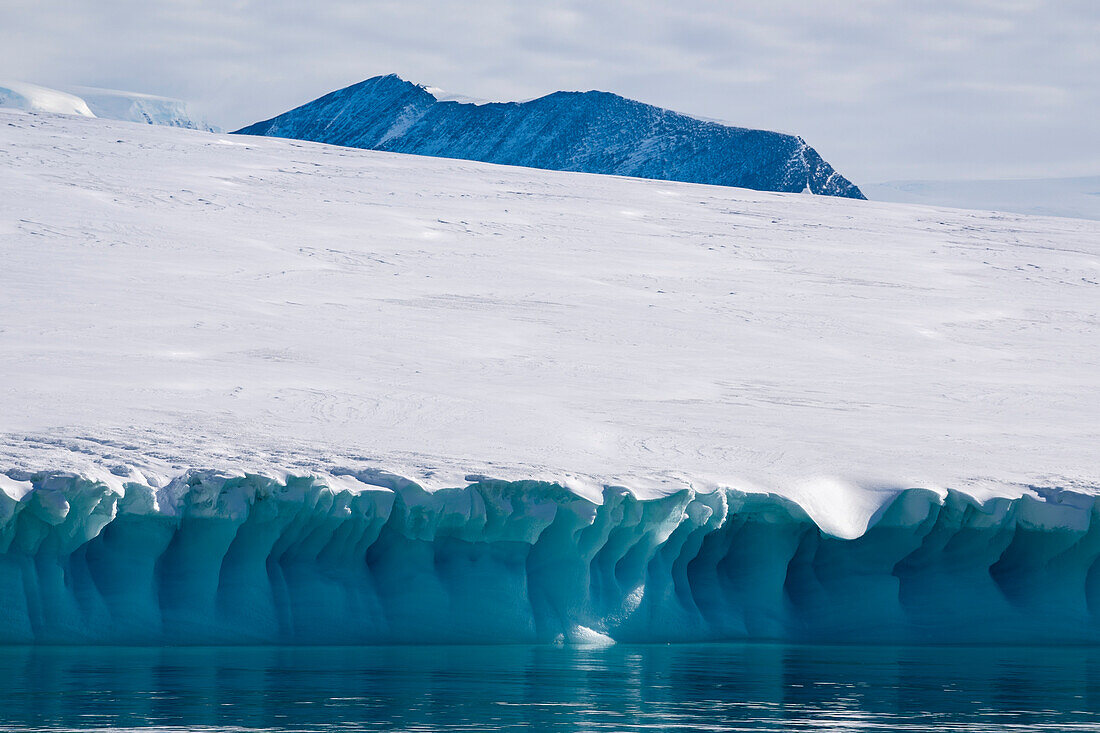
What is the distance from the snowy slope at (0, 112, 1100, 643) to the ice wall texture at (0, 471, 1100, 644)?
1cm

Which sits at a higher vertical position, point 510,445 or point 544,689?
point 510,445

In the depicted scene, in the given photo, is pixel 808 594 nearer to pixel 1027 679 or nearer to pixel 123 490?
pixel 1027 679

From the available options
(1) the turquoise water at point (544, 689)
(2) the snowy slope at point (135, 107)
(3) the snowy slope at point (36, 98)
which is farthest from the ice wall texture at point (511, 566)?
(2) the snowy slope at point (135, 107)

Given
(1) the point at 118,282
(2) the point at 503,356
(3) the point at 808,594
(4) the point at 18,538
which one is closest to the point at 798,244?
(2) the point at 503,356

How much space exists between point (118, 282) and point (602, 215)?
6.61 metres

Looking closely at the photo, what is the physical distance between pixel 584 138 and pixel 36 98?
92.6 feet

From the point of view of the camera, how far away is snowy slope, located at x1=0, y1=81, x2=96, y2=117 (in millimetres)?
66431

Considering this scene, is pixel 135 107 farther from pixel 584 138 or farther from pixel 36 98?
pixel 584 138

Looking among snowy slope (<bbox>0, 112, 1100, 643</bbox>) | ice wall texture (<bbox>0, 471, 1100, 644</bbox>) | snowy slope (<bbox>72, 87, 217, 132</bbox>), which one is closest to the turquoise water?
ice wall texture (<bbox>0, 471, 1100, 644</bbox>)

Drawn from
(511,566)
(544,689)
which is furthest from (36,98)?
(544,689)

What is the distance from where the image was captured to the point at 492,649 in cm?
597

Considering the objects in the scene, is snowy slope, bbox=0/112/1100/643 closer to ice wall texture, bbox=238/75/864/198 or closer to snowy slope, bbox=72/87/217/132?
ice wall texture, bbox=238/75/864/198

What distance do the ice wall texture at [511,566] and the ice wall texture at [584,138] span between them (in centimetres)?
5282

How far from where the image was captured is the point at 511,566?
239 inches
